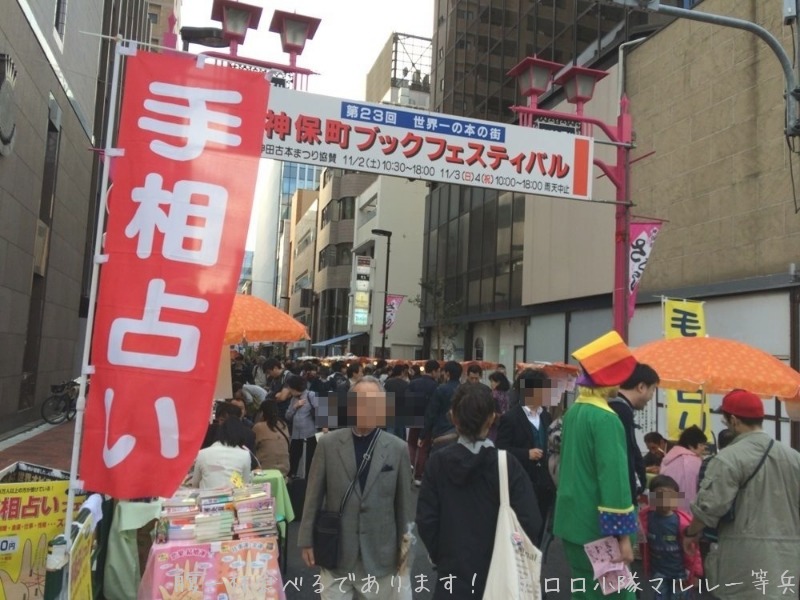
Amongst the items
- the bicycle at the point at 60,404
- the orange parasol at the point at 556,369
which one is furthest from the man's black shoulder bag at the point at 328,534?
the bicycle at the point at 60,404

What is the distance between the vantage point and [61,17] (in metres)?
15.1

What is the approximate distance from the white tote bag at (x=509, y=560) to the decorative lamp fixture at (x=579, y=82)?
8.59 m

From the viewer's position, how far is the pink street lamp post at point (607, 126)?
9.70 m

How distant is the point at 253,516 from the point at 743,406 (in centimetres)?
324

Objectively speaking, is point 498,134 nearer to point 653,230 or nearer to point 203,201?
point 653,230

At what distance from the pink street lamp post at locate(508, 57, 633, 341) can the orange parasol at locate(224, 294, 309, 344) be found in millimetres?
4687

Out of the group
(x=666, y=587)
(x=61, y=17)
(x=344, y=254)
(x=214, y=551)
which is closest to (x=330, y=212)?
(x=344, y=254)

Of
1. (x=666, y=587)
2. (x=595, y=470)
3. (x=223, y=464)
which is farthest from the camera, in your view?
(x=223, y=464)

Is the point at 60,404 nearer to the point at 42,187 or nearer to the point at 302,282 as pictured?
the point at 42,187

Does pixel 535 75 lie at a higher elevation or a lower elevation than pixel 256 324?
higher

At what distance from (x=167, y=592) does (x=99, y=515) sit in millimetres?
721

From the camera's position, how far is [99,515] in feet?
13.4

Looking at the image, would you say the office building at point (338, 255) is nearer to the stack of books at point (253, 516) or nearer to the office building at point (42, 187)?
the office building at point (42, 187)

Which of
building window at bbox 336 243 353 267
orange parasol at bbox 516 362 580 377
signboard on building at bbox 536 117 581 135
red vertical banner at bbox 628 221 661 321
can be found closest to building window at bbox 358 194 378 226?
building window at bbox 336 243 353 267
